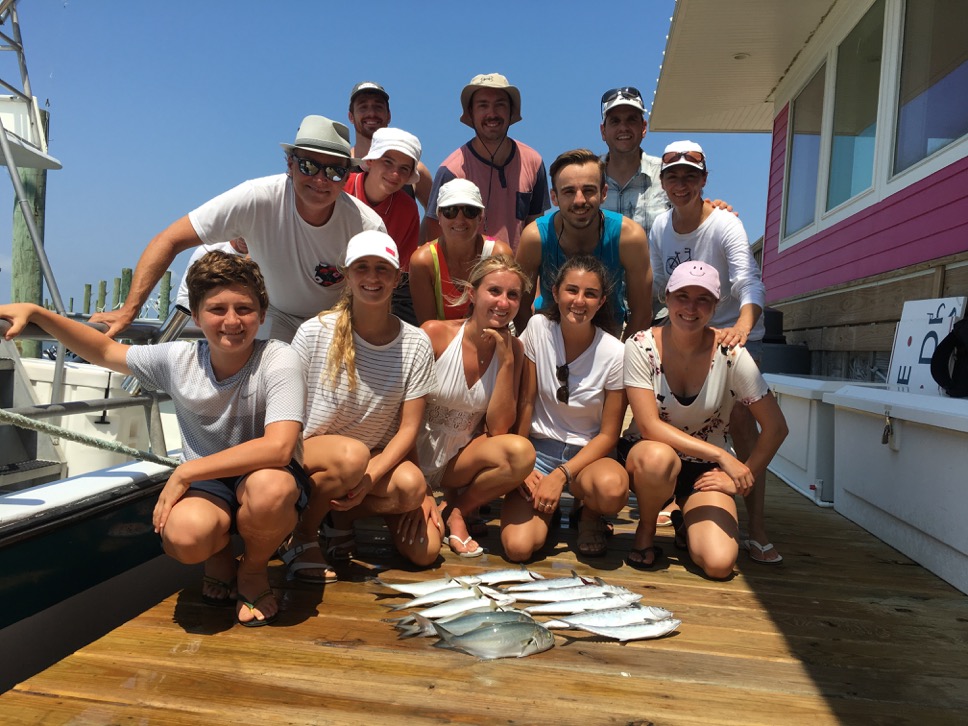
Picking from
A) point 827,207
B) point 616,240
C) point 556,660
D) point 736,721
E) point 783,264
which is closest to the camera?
point 736,721

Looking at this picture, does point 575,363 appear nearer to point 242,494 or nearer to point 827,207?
point 242,494

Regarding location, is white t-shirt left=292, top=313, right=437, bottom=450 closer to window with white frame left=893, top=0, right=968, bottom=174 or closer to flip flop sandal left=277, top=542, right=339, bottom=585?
flip flop sandal left=277, top=542, right=339, bottom=585

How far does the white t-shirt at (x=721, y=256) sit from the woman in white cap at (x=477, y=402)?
120cm

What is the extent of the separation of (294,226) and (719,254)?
2457 millimetres

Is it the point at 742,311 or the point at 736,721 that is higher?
the point at 742,311

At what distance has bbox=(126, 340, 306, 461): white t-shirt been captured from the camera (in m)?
2.72

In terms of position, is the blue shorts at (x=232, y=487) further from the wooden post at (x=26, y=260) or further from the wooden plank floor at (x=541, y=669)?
the wooden post at (x=26, y=260)

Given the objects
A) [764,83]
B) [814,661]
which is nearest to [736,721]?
[814,661]

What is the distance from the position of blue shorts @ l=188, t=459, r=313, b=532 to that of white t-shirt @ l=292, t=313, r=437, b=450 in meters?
0.34

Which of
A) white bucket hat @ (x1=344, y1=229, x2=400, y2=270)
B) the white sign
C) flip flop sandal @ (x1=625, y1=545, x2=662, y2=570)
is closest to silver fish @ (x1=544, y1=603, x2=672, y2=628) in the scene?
flip flop sandal @ (x1=625, y1=545, x2=662, y2=570)

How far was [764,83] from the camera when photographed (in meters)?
9.18

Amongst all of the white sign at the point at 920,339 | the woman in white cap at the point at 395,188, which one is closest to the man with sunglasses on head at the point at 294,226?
the woman in white cap at the point at 395,188

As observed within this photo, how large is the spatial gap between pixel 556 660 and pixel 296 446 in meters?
1.30

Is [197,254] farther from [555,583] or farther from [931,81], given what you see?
[931,81]
